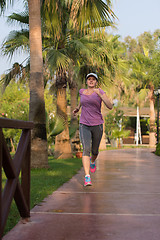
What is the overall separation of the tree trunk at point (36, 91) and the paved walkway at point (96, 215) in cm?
380

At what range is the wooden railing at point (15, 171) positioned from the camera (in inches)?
120

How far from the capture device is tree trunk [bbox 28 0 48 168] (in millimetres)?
10555

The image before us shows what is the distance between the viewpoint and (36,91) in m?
10.6

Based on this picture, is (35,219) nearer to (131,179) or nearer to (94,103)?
(94,103)

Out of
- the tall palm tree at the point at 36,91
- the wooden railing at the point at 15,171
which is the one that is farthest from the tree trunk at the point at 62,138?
the wooden railing at the point at 15,171

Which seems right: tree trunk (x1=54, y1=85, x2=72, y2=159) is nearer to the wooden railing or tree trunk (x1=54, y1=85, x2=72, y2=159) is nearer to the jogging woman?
the jogging woman

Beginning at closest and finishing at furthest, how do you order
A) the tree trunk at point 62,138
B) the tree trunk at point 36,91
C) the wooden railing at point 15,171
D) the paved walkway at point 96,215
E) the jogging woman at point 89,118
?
the wooden railing at point 15,171 < the paved walkway at point 96,215 < the jogging woman at point 89,118 < the tree trunk at point 36,91 < the tree trunk at point 62,138

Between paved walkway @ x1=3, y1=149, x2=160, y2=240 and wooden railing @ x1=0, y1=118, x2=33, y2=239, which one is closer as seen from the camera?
wooden railing @ x1=0, y1=118, x2=33, y2=239

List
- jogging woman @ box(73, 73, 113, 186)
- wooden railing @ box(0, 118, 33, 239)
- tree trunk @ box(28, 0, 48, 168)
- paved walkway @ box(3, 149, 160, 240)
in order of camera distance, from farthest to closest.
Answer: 1. tree trunk @ box(28, 0, 48, 168)
2. jogging woman @ box(73, 73, 113, 186)
3. paved walkway @ box(3, 149, 160, 240)
4. wooden railing @ box(0, 118, 33, 239)

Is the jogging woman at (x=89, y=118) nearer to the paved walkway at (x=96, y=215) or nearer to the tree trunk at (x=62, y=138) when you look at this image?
the paved walkway at (x=96, y=215)

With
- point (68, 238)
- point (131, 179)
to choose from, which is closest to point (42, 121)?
point (131, 179)

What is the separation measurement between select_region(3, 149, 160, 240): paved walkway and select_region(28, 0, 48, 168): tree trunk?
3.80 metres

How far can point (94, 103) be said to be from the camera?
6660 millimetres

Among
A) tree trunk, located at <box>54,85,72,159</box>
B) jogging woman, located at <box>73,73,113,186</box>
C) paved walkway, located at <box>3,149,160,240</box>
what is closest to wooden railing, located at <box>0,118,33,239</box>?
paved walkway, located at <box>3,149,160,240</box>
